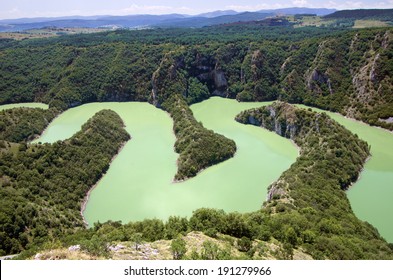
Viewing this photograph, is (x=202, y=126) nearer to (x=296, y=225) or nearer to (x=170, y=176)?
(x=170, y=176)

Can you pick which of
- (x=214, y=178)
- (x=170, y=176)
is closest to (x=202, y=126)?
(x=170, y=176)

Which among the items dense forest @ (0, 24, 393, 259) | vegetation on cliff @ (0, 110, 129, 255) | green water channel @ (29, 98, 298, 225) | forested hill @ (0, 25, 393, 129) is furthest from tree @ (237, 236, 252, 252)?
forested hill @ (0, 25, 393, 129)

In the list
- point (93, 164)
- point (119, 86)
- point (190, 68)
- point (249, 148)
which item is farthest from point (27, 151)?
point (190, 68)

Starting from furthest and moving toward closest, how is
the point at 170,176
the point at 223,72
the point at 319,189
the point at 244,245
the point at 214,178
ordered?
the point at 223,72, the point at 170,176, the point at 214,178, the point at 319,189, the point at 244,245

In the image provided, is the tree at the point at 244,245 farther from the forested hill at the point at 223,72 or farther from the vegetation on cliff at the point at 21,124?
the forested hill at the point at 223,72

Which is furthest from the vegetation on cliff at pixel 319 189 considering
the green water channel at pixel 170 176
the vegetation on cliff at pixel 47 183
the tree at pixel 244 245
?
the vegetation on cliff at pixel 47 183

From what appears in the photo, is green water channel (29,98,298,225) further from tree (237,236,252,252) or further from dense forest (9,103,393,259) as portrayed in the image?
tree (237,236,252,252)
